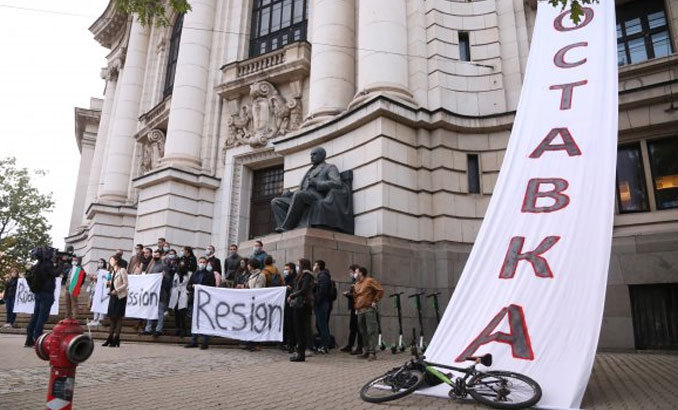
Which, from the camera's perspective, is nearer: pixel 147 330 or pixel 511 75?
pixel 147 330

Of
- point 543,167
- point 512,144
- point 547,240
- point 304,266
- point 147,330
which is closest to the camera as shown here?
point 547,240

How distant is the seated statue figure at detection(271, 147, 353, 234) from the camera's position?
45.4ft

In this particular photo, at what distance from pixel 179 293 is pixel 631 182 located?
42.4ft

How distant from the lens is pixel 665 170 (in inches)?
537

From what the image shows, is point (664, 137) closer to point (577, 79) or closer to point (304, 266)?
point (577, 79)

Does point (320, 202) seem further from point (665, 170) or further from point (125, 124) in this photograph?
point (125, 124)

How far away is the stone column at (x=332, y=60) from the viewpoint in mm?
17859

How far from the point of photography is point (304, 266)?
9859mm

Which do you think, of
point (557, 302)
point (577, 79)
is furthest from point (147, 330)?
point (577, 79)

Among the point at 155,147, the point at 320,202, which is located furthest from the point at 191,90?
the point at 320,202

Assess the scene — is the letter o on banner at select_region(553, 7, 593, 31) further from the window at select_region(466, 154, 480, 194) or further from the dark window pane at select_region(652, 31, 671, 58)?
the dark window pane at select_region(652, 31, 671, 58)

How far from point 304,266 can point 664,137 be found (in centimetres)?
1106

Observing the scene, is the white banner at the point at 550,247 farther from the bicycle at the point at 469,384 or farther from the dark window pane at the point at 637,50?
the dark window pane at the point at 637,50

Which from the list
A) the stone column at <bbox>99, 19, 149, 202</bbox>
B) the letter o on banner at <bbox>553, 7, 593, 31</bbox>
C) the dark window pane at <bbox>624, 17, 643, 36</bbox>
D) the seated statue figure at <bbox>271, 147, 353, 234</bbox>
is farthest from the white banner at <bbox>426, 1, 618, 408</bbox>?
the stone column at <bbox>99, 19, 149, 202</bbox>
